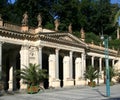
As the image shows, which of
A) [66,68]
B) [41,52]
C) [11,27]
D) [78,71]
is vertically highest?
[11,27]

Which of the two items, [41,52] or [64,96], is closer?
[64,96]

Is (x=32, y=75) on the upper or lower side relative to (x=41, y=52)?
lower

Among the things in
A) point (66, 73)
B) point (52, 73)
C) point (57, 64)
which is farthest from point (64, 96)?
point (66, 73)

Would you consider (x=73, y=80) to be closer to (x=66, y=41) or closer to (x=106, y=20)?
(x=66, y=41)

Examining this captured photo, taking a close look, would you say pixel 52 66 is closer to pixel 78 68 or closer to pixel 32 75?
pixel 78 68

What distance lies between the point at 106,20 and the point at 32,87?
48.9m

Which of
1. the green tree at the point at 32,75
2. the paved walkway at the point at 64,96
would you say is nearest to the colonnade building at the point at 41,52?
the green tree at the point at 32,75

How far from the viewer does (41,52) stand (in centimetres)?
3853

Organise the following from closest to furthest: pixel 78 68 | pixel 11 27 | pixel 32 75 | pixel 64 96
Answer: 1. pixel 64 96
2. pixel 32 75
3. pixel 11 27
4. pixel 78 68

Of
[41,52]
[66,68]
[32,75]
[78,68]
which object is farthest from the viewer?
[78,68]

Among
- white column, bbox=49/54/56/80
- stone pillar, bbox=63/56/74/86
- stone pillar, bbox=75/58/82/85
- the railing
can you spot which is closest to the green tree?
the railing

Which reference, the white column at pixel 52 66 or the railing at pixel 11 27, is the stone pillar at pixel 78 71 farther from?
the railing at pixel 11 27

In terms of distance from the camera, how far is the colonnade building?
3612 cm

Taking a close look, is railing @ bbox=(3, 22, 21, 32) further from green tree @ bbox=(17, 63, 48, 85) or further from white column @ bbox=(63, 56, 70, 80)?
Result: white column @ bbox=(63, 56, 70, 80)
